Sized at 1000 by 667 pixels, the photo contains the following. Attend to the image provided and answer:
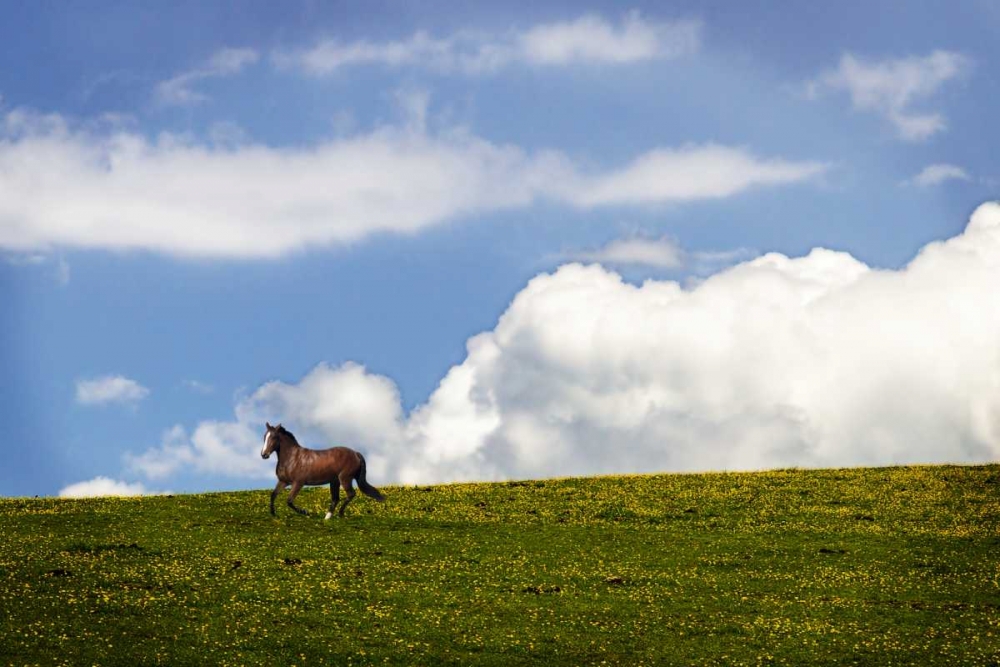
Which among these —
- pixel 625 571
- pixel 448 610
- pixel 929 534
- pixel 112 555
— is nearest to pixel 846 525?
pixel 929 534

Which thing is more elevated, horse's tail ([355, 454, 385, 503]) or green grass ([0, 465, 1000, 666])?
horse's tail ([355, 454, 385, 503])

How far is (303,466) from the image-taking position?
45.1 meters

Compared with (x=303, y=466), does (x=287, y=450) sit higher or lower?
higher

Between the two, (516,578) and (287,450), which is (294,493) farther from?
(516,578)

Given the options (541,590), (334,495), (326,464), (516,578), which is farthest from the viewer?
(326,464)

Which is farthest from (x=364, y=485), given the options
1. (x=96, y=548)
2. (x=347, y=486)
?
(x=96, y=548)

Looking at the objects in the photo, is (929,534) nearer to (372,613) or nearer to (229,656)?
(372,613)

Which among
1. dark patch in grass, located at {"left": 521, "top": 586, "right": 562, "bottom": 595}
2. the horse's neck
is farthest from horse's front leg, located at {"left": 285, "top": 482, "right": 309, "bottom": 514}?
dark patch in grass, located at {"left": 521, "top": 586, "right": 562, "bottom": 595}

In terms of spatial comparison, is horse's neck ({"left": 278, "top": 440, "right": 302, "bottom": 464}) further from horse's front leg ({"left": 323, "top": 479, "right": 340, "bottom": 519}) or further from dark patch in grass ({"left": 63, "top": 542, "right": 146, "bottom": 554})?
dark patch in grass ({"left": 63, "top": 542, "right": 146, "bottom": 554})

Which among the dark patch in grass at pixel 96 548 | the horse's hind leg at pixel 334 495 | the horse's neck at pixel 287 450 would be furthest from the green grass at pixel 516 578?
the horse's neck at pixel 287 450

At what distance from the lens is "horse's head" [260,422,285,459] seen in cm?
4456

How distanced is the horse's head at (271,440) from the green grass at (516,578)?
2.86 m

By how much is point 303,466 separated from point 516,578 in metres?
13.8

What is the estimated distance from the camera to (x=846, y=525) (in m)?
44.4
